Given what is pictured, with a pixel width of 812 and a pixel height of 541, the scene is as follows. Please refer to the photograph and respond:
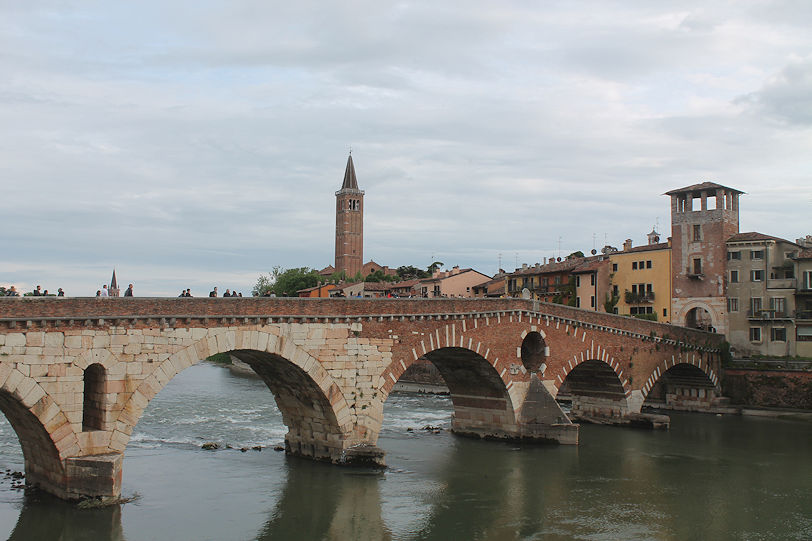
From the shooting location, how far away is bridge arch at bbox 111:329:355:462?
22.8 metres

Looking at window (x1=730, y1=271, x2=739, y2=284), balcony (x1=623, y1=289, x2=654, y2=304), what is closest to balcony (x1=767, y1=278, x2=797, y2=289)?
window (x1=730, y1=271, x2=739, y2=284)

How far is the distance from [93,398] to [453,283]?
4895 cm

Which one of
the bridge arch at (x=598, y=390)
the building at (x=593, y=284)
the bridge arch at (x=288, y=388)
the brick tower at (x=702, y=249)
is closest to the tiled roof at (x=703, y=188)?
the brick tower at (x=702, y=249)

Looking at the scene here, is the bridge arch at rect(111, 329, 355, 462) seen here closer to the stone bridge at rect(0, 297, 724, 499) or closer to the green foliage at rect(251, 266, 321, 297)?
the stone bridge at rect(0, 297, 724, 499)

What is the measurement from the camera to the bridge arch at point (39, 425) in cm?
2031

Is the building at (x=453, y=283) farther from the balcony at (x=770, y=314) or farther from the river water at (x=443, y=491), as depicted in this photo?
the river water at (x=443, y=491)

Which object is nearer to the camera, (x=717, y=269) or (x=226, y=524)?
(x=226, y=524)

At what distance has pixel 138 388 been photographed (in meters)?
22.6

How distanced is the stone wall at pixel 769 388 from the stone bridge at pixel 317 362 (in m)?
3.95

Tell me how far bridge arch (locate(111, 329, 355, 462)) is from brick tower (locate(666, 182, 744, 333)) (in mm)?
30439

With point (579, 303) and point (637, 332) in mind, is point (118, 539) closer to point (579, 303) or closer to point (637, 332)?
point (637, 332)

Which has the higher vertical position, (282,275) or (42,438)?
(282,275)

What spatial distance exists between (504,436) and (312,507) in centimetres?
1356

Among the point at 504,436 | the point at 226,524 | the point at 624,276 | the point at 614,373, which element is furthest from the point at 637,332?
the point at 226,524
